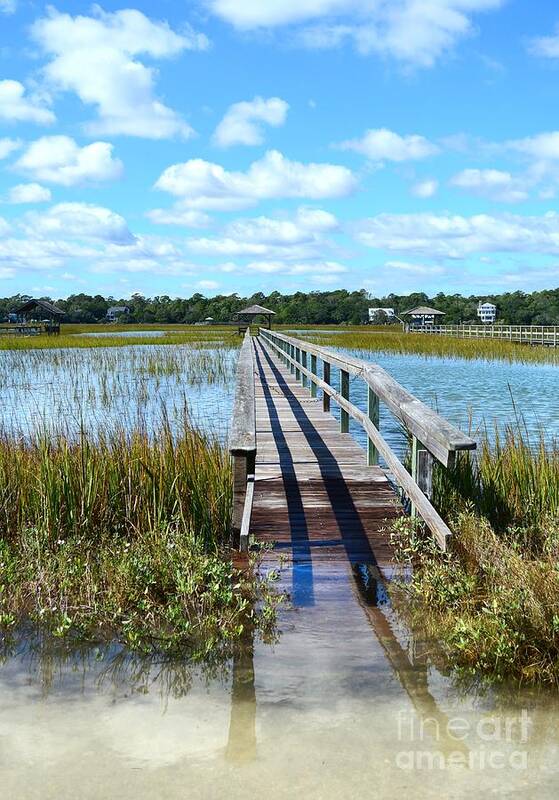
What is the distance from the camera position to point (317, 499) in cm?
596

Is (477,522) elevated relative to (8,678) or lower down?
elevated

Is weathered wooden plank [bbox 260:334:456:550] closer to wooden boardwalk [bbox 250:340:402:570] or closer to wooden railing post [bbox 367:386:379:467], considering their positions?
wooden boardwalk [bbox 250:340:402:570]

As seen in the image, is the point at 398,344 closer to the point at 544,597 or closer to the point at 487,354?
the point at 487,354

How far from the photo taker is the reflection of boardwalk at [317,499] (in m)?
4.95

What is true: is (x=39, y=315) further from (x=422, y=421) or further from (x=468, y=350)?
(x=422, y=421)

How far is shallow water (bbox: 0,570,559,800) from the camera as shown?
264cm

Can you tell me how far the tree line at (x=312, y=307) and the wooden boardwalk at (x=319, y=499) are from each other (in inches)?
3566

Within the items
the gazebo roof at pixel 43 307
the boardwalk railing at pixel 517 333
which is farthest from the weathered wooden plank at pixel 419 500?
the gazebo roof at pixel 43 307

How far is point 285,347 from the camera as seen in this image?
21.3 meters

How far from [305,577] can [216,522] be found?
141 cm

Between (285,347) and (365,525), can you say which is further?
(285,347)

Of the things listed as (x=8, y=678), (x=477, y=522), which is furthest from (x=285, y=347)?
(x=8, y=678)

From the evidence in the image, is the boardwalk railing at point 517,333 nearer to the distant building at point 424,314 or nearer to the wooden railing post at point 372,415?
the distant building at point 424,314

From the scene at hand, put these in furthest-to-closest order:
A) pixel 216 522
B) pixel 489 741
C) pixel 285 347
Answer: pixel 285 347 → pixel 216 522 → pixel 489 741
